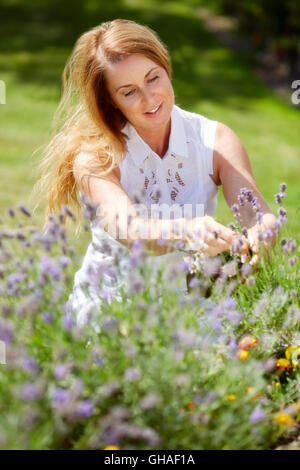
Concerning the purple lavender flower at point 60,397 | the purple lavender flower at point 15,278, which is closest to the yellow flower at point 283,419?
the purple lavender flower at point 60,397

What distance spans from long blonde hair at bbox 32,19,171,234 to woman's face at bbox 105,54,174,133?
0.04m

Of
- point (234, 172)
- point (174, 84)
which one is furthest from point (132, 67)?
point (174, 84)

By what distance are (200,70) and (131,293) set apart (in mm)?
9088

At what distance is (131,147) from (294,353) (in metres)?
1.21

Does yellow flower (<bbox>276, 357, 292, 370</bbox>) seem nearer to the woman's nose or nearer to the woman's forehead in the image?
the woman's nose

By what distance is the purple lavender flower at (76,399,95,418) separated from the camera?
1431mm

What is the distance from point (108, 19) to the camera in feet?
39.4

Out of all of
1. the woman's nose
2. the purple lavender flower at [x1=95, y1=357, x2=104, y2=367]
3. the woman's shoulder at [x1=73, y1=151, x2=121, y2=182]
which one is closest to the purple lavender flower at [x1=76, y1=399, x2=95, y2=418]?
the purple lavender flower at [x1=95, y1=357, x2=104, y2=367]

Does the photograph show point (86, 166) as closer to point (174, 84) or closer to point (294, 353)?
point (294, 353)

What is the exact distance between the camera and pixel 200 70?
10.3m

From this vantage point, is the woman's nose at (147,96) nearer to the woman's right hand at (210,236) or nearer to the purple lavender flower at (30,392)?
the woman's right hand at (210,236)

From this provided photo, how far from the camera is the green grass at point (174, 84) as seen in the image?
625cm

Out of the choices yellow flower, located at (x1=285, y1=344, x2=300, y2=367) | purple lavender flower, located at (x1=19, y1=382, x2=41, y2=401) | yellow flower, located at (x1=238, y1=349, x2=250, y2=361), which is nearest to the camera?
purple lavender flower, located at (x1=19, y1=382, x2=41, y2=401)

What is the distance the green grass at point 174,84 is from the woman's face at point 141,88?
1782mm
